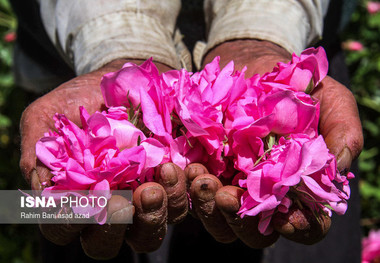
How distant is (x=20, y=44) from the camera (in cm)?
153

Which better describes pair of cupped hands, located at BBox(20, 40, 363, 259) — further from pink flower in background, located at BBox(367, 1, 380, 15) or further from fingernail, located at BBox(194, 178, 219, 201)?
pink flower in background, located at BBox(367, 1, 380, 15)

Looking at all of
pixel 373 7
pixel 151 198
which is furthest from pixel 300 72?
pixel 373 7

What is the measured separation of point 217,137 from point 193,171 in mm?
68

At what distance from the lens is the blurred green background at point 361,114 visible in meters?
2.00

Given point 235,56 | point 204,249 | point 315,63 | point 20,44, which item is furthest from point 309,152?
point 20,44

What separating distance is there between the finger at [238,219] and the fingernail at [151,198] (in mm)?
89

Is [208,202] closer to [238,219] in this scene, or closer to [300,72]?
[238,219]

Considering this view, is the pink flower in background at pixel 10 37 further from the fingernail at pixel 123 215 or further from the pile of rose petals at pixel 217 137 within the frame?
the fingernail at pixel 123 215

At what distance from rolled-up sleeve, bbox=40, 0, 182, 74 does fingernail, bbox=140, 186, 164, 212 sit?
0.39 metres

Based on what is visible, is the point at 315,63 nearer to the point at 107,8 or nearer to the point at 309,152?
the point at 309,152

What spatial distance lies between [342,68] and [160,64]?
60cm

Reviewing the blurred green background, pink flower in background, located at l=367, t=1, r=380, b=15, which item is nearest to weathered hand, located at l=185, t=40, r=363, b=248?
the blurred green background

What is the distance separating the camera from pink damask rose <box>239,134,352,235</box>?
0.68 metres

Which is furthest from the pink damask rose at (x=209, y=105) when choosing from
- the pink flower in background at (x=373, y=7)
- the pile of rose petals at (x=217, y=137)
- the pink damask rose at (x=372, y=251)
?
the pink flower in background at (x=373, y=7)
